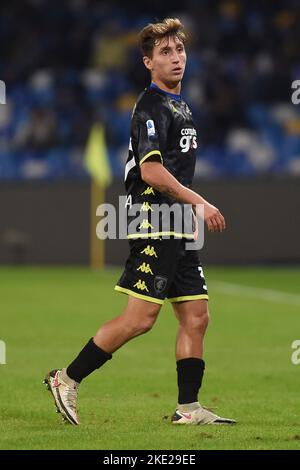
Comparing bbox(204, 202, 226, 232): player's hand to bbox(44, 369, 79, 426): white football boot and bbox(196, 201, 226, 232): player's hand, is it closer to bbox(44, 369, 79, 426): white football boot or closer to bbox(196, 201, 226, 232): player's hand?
bbox(196, 201, 226, 232): player's hand

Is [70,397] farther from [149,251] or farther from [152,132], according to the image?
[152,132]

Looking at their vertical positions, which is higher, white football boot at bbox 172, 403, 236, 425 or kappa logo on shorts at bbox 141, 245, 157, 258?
kappa logo on shorts at bbox 141, 245, 157, 258

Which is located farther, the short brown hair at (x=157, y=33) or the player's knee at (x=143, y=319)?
the short brown hair at (x=157, y=33)

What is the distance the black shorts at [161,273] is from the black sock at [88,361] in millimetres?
390

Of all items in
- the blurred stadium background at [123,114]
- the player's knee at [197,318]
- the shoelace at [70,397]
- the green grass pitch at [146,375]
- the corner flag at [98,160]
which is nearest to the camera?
the green grass pitch at [146,375]

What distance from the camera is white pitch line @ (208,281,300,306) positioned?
1798 centimetres

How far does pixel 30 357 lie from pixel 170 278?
13.3ft

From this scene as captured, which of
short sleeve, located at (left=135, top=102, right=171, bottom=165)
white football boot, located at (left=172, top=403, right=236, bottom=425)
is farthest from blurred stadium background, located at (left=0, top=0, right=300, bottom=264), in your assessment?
short sleeve, located at (left=135, top=102, right=171, bottom=165)

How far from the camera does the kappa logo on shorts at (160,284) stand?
7.45 m

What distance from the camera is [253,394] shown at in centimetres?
911

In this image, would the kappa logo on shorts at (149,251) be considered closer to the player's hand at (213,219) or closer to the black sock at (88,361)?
the player's hand at (213,219)

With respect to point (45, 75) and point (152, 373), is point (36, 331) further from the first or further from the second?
point (45, 75)

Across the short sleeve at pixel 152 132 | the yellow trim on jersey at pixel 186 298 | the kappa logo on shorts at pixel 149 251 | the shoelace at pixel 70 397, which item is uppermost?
the short sleeve at pixel 152 132

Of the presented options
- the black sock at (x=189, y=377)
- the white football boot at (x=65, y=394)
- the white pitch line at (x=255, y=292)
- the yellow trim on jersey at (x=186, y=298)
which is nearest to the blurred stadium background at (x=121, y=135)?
the white pitch line at (x=255, y=292)
